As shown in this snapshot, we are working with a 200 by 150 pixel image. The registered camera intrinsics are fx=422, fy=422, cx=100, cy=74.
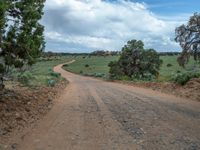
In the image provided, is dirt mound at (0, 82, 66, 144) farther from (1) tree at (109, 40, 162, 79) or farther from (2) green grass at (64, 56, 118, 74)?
(2) green grass at (64, 56, 118, 74)

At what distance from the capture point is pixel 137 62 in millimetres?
52312

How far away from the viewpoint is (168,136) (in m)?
10.6

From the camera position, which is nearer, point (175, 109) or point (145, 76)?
point (175, 109)

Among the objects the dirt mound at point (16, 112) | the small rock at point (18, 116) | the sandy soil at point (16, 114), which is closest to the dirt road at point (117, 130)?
the sandy soil at point (16, 114)

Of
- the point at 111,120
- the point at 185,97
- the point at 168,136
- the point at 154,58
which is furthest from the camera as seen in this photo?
the point at 154,58

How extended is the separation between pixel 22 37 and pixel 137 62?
119ft

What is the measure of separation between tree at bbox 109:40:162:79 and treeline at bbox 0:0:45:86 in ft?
111

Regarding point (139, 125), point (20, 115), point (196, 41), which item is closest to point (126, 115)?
point (139, 125)

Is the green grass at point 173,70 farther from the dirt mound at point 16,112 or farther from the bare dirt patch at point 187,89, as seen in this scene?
the dirt mound at point 16,112

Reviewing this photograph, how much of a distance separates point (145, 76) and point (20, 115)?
38.1m

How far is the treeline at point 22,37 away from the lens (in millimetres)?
16484

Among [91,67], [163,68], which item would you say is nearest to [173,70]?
[163,68]

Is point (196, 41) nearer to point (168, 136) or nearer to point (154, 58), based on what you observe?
point (168, 136)

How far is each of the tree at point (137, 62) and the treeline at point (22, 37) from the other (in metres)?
33.9
